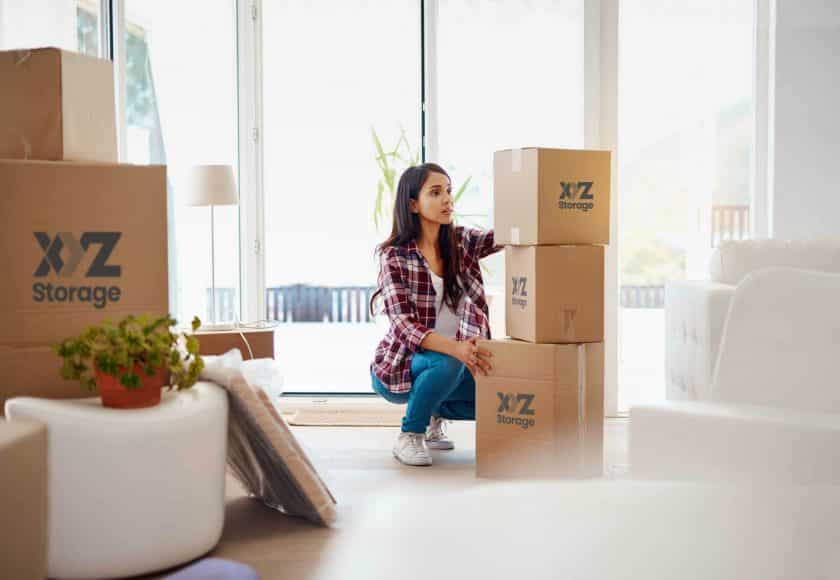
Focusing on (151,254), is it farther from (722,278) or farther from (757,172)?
(757,172)

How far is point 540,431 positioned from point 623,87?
Answer: 78.9 inches

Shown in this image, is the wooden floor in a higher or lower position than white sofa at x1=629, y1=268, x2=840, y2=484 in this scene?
lower

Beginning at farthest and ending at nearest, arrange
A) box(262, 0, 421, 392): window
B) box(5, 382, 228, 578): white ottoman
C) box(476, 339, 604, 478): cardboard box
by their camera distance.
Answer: box(262, 0, 421, 392): window < box(476, 339, 604, 478): cardboard box < box(5, 382, 228, 578): white ottoman

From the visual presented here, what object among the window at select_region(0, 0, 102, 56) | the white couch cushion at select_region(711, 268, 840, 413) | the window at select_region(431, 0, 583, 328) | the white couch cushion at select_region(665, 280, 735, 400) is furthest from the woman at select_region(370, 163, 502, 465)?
the window at select_region(0, 0, 102, 56)

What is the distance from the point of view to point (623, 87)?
3939 millimetres

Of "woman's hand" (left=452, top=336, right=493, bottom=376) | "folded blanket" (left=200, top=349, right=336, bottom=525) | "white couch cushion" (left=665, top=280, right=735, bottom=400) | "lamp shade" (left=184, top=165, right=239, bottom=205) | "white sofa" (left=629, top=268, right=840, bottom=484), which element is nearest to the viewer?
"white sofa" (left=629, top=268, right=840, bottom=484)

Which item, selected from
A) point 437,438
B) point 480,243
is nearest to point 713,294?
point 480,243

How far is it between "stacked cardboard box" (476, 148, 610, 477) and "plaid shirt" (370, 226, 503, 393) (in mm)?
284

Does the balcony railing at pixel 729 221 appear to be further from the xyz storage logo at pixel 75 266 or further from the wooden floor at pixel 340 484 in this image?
the xyz storage logo at pixel 75 266

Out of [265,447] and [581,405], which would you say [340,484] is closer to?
[265,447]

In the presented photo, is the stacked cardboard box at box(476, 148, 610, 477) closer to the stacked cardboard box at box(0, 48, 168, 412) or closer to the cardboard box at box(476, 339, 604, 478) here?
the cardboard box at box(476, 339, 604, 478)

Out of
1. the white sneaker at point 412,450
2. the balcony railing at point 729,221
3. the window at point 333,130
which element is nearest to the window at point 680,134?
the balcony railing at point 729,221

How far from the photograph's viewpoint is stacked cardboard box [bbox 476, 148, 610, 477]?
2605mm

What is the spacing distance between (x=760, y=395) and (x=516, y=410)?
1.15 metres
